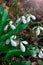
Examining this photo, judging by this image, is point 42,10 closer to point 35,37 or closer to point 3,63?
point 35,37

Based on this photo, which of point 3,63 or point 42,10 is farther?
point 42,10

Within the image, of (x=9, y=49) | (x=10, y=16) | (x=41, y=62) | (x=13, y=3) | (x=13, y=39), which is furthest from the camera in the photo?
(x=13, y=3)

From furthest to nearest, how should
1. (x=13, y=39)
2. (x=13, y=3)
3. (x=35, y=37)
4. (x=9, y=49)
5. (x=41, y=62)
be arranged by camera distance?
(x=13, y=3)
(x=35, y=37)
(x=41, y=62)
(x=9, y=49)
(x=13, y=39)

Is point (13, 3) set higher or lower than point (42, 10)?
higher

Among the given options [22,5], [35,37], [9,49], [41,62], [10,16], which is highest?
[22,5]

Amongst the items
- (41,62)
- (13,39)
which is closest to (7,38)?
(13,39)

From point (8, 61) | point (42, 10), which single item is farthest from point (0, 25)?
point (42, 10)

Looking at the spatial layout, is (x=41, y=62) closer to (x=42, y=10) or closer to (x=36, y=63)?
(x=36, y=63)

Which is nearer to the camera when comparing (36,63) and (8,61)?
(8,61)

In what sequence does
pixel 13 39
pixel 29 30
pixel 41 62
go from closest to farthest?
pixel 13 39
pixel 41 62
pixel 29 30
